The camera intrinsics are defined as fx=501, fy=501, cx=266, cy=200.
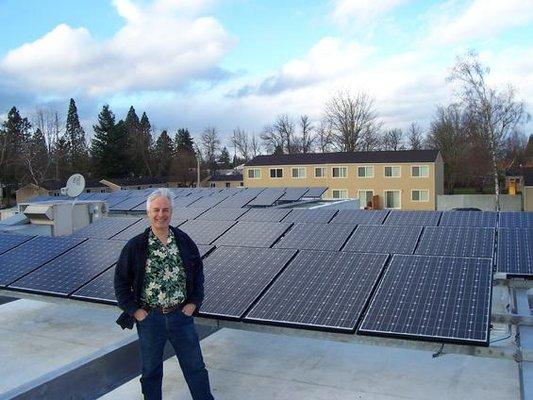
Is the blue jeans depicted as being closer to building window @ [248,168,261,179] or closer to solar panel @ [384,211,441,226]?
solar panel @ [384,211,441,226]

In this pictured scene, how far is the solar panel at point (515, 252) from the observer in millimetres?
6266

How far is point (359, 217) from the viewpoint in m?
11.7

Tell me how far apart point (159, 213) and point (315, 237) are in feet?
A: 11.1

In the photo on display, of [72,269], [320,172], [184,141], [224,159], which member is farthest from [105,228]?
[224,159]

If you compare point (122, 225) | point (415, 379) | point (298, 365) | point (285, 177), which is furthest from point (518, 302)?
point (285, 177)

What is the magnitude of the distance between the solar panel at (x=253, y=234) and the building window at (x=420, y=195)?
45218mm

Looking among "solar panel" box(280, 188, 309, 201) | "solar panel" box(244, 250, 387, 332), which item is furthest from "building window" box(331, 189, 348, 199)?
"solar panel" box(244, 250, 387, 332)

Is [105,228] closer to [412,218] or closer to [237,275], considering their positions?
[237,275]

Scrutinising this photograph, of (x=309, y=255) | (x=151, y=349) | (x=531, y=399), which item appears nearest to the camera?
(x=531, y=399)

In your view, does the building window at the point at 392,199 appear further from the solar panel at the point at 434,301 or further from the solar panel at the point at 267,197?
the solar panel at the point at 434,301

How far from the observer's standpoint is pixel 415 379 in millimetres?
4938

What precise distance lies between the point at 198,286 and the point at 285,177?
52.9 m

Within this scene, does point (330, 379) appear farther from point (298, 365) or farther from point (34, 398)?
point (34, 398)

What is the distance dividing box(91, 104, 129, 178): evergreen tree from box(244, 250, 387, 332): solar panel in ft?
252
